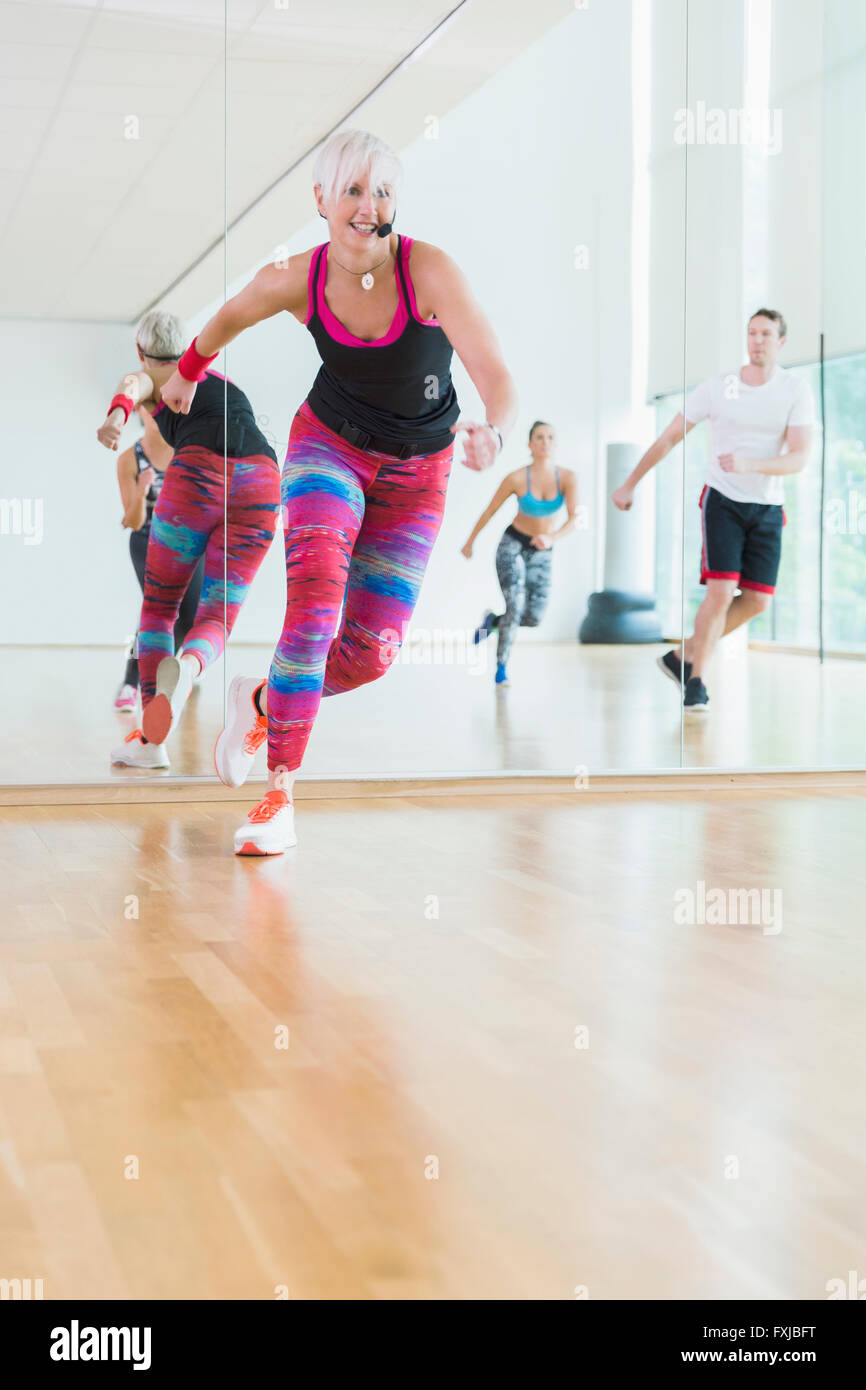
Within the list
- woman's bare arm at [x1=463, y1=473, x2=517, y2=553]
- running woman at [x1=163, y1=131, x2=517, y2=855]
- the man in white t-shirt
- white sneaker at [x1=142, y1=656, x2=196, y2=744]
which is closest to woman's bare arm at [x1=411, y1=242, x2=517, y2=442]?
running woman at [x1=163, y1=131, x2=517, y2=855]

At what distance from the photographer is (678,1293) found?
4.15 ft

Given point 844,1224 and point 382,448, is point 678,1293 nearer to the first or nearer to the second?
point 844,1224

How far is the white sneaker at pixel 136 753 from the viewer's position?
4.02 meters

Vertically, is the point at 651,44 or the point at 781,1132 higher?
the point at 651,44

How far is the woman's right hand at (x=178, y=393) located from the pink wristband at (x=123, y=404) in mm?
94

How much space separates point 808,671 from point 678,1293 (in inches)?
134

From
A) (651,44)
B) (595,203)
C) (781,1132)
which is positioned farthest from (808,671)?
(781,1132)

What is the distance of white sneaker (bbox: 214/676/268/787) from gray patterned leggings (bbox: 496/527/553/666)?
86 centimetres

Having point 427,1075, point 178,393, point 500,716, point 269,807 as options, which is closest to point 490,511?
point 500,716

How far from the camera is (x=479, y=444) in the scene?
2.64 metres

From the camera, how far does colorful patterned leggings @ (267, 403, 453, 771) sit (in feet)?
10.3

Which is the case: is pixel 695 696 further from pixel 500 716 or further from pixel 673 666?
pixel 500 716

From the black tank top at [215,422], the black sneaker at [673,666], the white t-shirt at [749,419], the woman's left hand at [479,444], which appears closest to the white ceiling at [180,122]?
the black tank top at [215,422]

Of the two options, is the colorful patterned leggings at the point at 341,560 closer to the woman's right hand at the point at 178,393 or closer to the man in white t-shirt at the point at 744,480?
the woman's right hand at the point at 178,393
